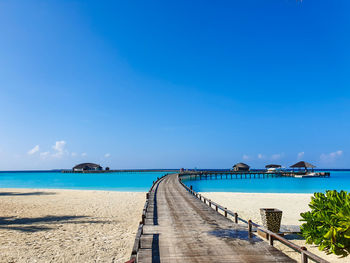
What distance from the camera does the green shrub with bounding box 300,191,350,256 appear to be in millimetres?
8250

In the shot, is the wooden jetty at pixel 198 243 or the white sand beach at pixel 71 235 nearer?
the wooden jetty at pixel 198 243

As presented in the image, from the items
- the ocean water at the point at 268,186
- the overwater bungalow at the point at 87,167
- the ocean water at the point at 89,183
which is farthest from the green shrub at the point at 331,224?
the overwater bungalow at the point at 87,167

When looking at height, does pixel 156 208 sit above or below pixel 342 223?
below

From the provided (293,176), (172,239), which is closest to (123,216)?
(172,239)

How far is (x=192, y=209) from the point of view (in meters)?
16.4

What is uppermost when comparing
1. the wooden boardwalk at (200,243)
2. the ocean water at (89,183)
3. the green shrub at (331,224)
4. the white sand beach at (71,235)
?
the green shrub at (331,224)

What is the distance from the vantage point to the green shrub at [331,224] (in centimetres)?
825

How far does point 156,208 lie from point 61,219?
284 inches

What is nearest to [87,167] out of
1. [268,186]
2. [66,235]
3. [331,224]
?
[268,186]

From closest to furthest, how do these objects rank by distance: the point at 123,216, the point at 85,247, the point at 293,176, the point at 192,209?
the point at 85,247 < the point at 192,209 < the point at 123,216 < the point at 293,176

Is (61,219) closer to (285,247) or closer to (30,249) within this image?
(30,249)

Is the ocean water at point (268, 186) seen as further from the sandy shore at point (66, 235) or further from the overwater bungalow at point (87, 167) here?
the overwater bungalow at point (87, 167)

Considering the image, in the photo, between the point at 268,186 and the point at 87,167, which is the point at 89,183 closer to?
the point at 268,186

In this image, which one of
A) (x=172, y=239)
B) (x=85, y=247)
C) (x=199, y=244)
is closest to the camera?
(x=199, y=244)
